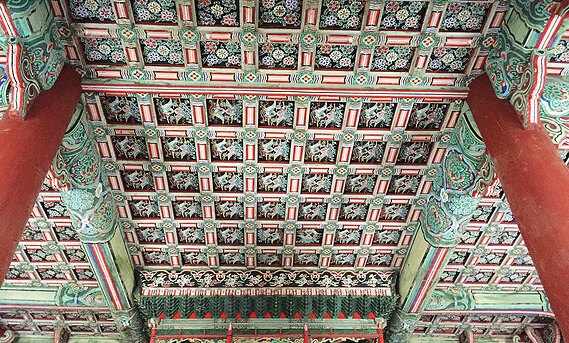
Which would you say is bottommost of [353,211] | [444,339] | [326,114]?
[444,339]

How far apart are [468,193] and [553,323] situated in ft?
16.0

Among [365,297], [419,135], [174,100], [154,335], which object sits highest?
[174,100]

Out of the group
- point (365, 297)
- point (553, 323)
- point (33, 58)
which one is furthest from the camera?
point (553, 323)

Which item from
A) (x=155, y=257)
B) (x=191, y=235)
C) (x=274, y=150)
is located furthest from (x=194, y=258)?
(x=274, y=150)

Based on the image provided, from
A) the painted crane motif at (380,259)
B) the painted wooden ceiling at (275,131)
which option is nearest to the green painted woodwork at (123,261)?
the painted wooden ceiling at (275,131)

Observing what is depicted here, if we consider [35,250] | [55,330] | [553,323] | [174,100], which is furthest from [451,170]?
[55,330]

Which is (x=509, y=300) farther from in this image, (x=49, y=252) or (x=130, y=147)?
(x=49, y=252)

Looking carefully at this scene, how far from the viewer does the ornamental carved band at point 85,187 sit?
6.14 meters

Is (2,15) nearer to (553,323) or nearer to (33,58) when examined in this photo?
(33,58)

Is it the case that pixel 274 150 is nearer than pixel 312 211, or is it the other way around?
pixel 274 150

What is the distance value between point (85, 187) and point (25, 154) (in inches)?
79.9

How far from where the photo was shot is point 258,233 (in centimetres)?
802

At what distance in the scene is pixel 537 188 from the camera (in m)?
4.46

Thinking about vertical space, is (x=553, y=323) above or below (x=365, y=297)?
below
